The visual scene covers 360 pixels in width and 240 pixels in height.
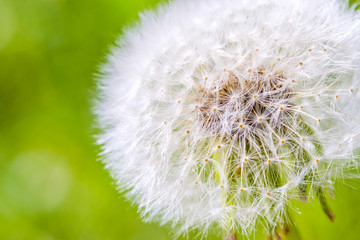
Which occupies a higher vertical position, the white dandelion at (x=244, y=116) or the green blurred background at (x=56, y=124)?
the green blurred background at (x=56, y=124)

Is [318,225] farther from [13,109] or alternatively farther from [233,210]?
[13,109]

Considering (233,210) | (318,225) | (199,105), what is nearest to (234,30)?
(199,105)

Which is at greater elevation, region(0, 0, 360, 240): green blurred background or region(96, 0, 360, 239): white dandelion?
region(0, 0, 360, 240): green blurred background

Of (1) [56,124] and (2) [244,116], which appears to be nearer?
(2) [244,116]

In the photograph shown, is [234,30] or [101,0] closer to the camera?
[234,30]

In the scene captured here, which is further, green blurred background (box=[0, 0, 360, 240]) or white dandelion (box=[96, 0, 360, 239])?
green blurred background (box=[0, 0, 360, 240])
